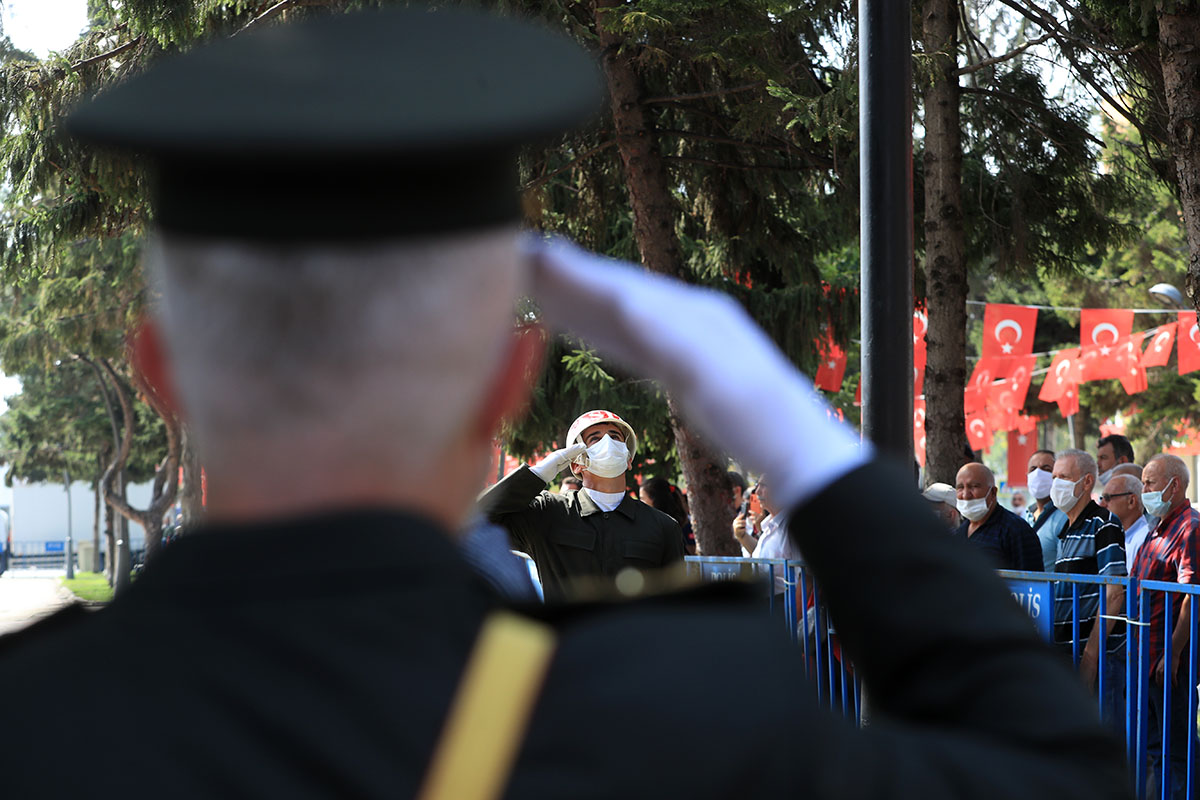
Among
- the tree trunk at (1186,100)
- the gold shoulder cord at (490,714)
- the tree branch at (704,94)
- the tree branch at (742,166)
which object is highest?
the tree branch at (704,94)

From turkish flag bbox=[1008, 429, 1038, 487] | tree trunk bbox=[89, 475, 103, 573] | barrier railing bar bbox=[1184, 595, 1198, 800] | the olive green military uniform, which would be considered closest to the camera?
barrier railing bar bbox=[1184, 595, 1198, 800]

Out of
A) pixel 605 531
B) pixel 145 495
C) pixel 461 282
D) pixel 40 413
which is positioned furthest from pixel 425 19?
pixel 145 495

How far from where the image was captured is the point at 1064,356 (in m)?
22.7

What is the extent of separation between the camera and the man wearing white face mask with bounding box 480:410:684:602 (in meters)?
6.71

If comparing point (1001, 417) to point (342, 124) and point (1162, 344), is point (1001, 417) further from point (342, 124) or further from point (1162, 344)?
point (342, 124)

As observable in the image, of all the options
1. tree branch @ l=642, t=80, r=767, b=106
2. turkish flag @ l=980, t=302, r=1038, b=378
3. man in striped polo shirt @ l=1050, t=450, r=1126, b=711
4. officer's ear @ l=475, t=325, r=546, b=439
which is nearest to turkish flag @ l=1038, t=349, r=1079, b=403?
turkish flag @ l=980, t=302, r=1038, b=378

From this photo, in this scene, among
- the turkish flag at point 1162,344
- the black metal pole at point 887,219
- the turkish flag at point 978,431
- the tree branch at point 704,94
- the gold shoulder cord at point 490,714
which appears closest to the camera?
the gold shoulder cord at point 490,714

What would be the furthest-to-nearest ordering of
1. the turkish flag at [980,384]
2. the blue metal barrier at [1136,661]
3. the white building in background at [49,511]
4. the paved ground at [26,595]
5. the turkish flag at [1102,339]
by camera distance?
the white building in background at [49,511], the paved ground at [26,595], the turkish flag at [980,384], the turkish flag at [1102,339], the blue metal barrier at [1136,661]

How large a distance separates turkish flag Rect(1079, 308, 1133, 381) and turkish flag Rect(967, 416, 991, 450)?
7597 mm

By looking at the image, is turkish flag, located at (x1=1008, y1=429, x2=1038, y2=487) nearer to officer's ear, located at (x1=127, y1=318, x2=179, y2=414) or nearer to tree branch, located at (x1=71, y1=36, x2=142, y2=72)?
tree branch, located at (x1=71, y1=36, x2=142, y2=72)

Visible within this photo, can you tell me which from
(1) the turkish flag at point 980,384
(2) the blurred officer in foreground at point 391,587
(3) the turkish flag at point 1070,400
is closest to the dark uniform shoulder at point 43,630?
(2) the blurred officer in foreground at point 391,587

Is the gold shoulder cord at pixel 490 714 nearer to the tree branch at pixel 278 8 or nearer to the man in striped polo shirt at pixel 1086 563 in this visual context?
the man in striped polo shirt at pixel 1086 563

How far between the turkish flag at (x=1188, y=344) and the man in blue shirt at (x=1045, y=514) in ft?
25.7

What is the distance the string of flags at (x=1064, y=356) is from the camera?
18.5 m
